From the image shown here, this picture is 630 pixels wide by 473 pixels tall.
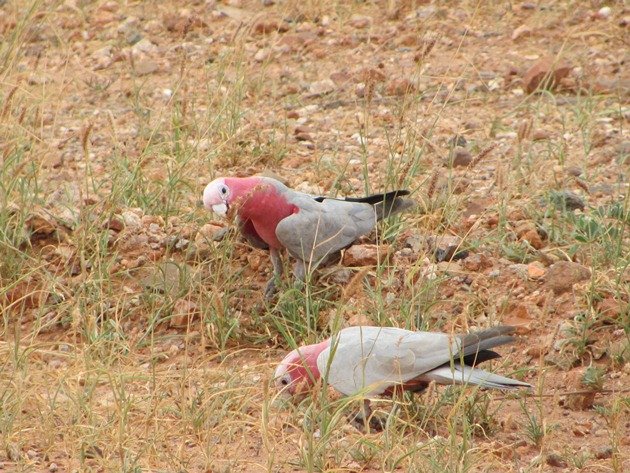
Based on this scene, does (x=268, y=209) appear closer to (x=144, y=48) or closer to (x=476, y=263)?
(x=476, y=263)

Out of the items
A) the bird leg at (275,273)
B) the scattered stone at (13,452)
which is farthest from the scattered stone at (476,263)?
the scattered stone at (13,452)

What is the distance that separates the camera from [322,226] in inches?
180

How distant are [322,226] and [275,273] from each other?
30 centimetres

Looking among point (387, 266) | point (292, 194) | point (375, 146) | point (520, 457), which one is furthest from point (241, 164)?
point (520, 457)

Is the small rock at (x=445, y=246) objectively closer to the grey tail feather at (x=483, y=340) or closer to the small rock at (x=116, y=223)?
the grey tail feather at (x=483, y=340)

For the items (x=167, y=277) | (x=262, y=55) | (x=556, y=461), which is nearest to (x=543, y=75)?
(x=262, y=55)

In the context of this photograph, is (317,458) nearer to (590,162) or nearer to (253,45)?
(590,162)

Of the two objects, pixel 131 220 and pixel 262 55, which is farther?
pixel 262 55

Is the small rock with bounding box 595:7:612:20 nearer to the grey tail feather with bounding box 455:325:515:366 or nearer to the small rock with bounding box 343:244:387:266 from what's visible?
the small rock with bounding box 343:244:387:266

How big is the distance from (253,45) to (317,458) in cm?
451

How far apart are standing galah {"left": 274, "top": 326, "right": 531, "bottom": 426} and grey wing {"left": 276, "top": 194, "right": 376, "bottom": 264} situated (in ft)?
2.52

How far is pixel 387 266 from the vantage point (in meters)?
4.39

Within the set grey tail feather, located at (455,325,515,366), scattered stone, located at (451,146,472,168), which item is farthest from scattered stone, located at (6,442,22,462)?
scattered stone, located at (451,146,472,168)

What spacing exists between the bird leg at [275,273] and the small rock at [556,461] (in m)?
1.55
